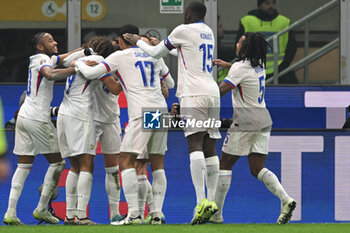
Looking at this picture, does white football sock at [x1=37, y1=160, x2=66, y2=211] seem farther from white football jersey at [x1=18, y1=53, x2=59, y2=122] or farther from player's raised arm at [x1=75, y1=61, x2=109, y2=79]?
player's raised arm at [x1=75, y1=61, x2=109, y2=79]

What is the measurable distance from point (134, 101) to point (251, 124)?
1.24m

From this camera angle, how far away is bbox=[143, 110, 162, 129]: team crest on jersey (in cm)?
803

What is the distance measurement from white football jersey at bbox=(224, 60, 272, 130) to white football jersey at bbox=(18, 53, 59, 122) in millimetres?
1948

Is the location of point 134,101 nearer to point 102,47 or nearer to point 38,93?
point 102,47

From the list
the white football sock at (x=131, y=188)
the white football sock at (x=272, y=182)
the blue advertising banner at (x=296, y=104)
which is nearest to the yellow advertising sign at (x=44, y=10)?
the blue advertising banner at (x=296, y=104)

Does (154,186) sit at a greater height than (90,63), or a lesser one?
lesser

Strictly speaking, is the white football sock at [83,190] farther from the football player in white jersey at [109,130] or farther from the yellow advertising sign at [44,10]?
the yellow advertising sign at [44,10]

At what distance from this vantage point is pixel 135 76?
8.15m

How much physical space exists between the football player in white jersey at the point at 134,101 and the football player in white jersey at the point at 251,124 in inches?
29.6

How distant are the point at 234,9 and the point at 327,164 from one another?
2204mm

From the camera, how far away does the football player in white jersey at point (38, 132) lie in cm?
897

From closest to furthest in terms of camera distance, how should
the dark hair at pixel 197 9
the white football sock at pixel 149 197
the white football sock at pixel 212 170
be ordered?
the dark hair at pixel 197 9 → the white football sock at pixel 212 170 → the white football sock at pixel 149 197

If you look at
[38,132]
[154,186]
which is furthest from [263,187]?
[38,132]

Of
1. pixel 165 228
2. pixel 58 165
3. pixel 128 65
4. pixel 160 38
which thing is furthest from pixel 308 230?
pixel 160 38
